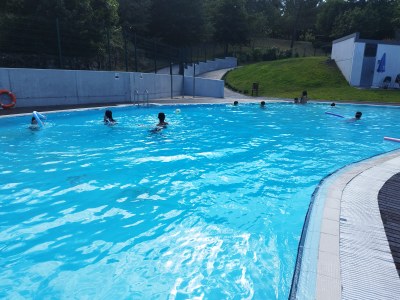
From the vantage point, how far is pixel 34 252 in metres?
4.23

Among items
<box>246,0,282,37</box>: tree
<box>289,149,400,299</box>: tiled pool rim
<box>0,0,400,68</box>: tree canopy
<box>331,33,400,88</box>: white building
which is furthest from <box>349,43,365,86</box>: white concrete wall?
<box>246,0,282,37</box>: tree

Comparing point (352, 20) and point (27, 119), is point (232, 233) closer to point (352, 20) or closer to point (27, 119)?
point (27, 119)

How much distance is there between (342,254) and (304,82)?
100 feet

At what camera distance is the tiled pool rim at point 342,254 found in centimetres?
292

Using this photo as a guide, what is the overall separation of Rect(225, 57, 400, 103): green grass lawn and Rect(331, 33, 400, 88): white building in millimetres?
1540

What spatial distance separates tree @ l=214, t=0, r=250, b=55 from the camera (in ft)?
157

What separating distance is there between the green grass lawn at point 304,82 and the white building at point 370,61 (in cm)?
154

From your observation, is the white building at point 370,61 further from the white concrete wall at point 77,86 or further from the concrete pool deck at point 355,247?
the concrete pool deck at point 355,247

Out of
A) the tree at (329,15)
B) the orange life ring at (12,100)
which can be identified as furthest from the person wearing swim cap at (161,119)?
the tree at (329,15)

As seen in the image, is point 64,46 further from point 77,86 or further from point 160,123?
point 160,123

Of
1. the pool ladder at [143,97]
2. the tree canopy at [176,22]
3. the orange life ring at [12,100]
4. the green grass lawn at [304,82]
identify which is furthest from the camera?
the green grass lawn at [304,82]

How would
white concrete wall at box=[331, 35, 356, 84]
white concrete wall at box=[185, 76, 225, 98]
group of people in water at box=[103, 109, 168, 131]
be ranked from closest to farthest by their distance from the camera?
group of people in water at box=[103, 109, 168, 131], white concrete wall at box=[185, 76, 225, 98], white concrete wall at box=[331, 35, 356, 84]

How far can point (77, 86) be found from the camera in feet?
57.1

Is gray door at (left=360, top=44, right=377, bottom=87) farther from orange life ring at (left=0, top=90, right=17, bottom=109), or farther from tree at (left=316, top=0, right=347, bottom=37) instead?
orange life ring at (left=0, top=90, right=17, bottom=109)
